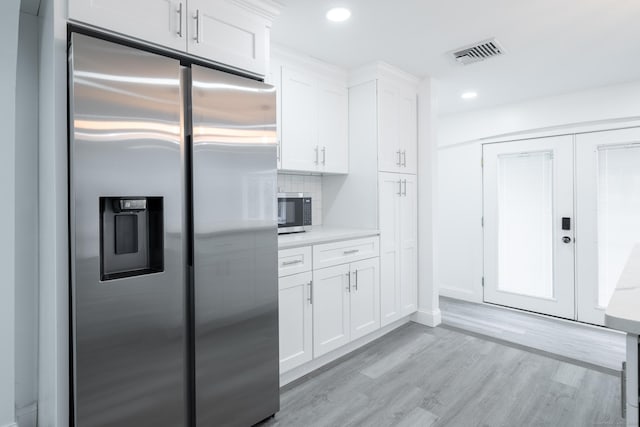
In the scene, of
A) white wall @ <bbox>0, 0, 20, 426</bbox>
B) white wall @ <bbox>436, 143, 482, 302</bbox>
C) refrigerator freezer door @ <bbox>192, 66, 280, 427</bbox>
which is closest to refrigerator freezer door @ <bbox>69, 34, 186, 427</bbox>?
refrigerator freezer door @ <bbox>192, 66, 280, 427</bbox>

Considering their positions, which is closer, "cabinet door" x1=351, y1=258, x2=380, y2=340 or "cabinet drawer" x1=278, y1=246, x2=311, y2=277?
"cabinet drawer" x1=278, y1=246, x2=311, y2=277

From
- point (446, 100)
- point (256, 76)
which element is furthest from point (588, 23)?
point (256, 76)

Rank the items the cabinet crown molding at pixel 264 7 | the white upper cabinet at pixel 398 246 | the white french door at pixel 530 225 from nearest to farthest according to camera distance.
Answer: the cabinet crown molding at pixel 264 7 < the white upper cabinet at pixel 398 246 < the white french door at pixel 530 225

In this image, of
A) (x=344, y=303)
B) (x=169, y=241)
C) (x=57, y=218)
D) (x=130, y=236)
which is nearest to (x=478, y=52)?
(x=344, y=303)

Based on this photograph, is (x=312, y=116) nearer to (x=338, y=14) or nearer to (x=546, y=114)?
(x=338, y=14)

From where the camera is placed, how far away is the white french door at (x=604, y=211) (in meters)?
3.40

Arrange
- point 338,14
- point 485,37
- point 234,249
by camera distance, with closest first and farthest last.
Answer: point 234,249, point 338,14, point 485,37

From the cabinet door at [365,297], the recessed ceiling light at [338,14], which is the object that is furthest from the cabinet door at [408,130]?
the recessed ceiling light at [338,14]

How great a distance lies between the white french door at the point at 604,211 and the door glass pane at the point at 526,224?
0.30 m

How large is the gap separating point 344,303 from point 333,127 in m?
1.55

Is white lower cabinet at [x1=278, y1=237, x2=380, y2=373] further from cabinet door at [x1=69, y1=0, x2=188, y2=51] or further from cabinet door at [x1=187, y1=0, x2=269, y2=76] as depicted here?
cabinet door at [x1=69, y1=0, x2=188, y2=51]

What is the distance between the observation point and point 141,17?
5.16ft

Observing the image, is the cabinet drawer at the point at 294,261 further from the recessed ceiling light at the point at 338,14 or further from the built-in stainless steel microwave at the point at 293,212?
the recessed ceiling light at the point at 338,14

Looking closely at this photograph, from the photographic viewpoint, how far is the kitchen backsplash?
3.11 m
